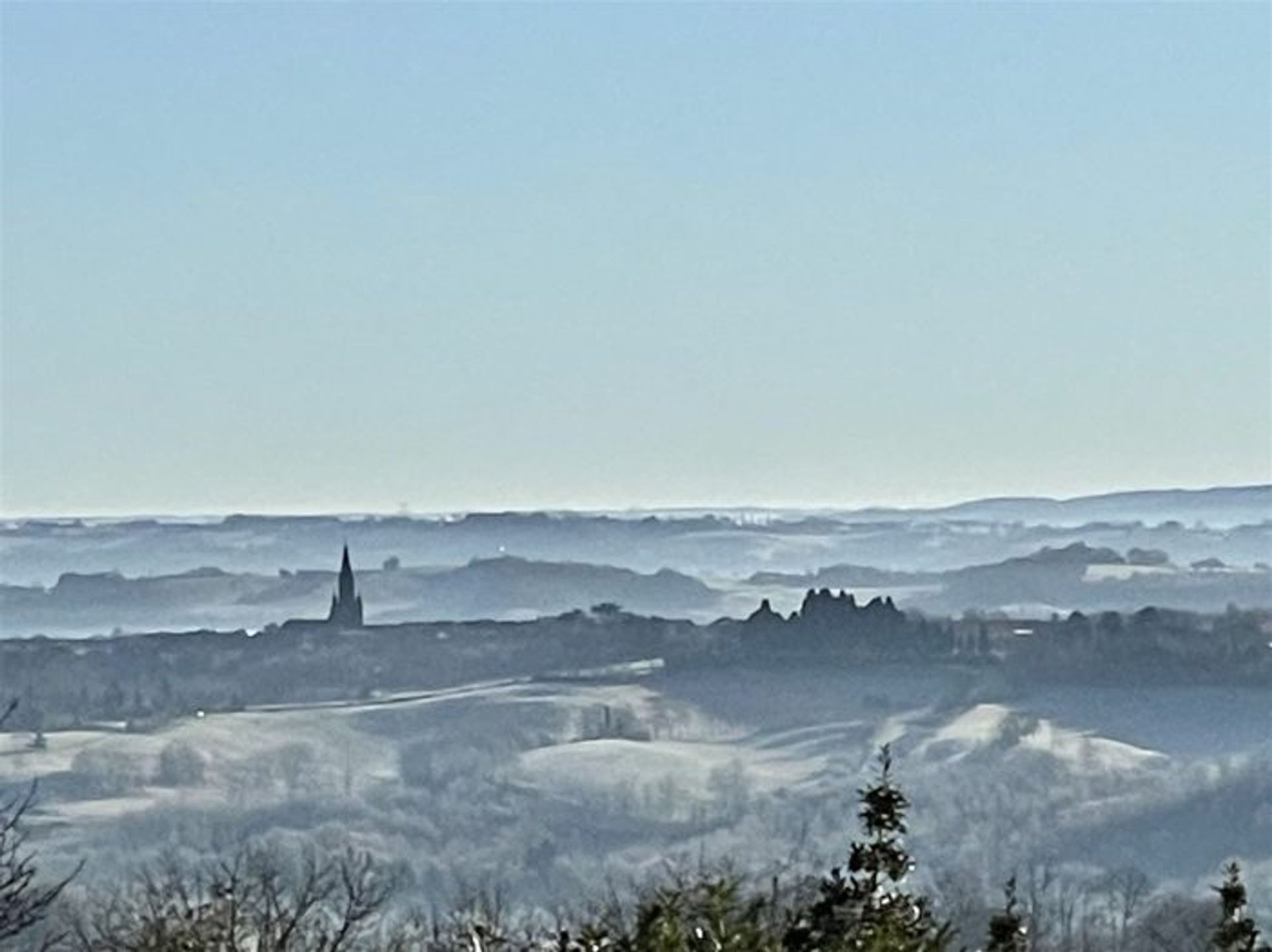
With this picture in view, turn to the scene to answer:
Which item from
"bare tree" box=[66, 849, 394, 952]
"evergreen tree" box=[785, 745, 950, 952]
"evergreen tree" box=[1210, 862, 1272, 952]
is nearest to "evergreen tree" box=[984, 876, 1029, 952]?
"evergreen tree" box=[785, 745, 950, 952]

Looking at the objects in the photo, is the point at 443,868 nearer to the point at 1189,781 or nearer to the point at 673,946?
the point at 1189,781

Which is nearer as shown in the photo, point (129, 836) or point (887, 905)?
point (887, 905)

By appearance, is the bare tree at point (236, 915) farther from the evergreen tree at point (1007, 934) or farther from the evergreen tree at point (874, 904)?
the evergreen tree at point (874, 904)

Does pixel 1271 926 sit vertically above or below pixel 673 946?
below

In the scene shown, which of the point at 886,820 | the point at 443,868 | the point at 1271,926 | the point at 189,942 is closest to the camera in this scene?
the point at 886,820

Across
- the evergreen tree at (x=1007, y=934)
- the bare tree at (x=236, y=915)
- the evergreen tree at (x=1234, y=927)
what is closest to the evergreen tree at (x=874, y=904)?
the evergreen tree at (x=1007, y=934)

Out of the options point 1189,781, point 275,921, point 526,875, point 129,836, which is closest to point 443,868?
point 526,875
